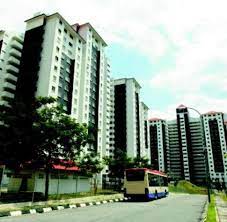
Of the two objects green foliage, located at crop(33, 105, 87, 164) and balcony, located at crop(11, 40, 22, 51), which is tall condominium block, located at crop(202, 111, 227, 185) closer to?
balcony, located at crop(11, 40, 22, 51)

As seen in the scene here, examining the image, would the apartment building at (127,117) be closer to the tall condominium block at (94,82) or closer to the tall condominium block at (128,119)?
the tall condominium block at (128,119)

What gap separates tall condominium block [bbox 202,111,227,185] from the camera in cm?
13300

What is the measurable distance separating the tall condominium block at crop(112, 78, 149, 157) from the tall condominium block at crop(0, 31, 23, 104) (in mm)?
44477

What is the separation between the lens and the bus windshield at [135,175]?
2683 centimetres

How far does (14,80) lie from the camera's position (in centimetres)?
6141

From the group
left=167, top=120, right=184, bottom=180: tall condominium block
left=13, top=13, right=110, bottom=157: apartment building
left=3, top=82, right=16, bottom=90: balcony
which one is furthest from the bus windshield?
left=167, top=120, right=184, bottom=180: tall condominium block

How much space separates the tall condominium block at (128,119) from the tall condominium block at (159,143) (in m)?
42.6

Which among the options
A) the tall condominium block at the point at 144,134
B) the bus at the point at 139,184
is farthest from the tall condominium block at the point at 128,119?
the bus at the point at 139,184

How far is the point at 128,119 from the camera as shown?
318ft

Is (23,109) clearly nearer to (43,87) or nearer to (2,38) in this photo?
(43,87)

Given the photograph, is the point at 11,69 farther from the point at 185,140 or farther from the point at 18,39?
the point at 185,140

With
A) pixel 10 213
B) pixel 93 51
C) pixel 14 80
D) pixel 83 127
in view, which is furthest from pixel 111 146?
pixel 10 213

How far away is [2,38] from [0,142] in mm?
52655

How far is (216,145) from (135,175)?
12237cm
